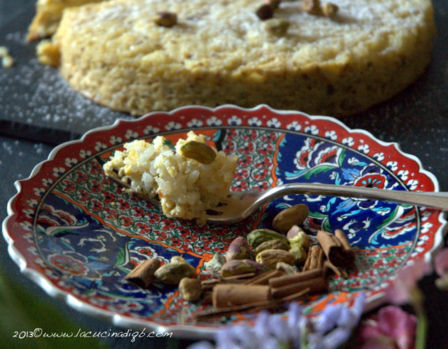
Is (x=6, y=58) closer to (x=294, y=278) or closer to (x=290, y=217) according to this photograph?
(x=290, y=217)

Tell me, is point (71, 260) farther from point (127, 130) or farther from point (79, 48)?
point (79, 48)

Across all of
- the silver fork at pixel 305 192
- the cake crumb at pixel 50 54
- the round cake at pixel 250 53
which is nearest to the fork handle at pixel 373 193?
the silver fork at pixel 305 192

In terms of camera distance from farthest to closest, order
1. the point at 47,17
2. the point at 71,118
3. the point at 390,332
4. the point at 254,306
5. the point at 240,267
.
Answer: the point at 47,17 → the point at 71,118 → the point at 240,267 → the point at 254,306 → the point at 390,332

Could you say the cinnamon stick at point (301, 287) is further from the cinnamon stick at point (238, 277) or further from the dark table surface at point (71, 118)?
the dark table surface at point (71, 118)

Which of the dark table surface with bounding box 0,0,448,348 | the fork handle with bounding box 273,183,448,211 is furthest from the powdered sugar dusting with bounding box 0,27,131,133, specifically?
the fork handle with bounding box 273,183,448,211

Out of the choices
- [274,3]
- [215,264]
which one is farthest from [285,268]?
[274,3]

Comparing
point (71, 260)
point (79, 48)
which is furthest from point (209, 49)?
point (71, 260)
